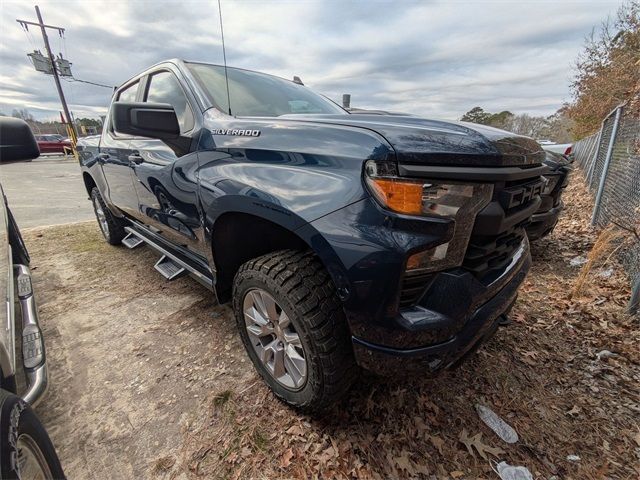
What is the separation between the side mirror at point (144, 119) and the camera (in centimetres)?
181

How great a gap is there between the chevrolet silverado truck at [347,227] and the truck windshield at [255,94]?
0.03 m

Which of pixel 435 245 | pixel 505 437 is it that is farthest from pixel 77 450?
pixel 505 437

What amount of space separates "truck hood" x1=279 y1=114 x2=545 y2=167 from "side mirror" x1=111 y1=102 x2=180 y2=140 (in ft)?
3.42

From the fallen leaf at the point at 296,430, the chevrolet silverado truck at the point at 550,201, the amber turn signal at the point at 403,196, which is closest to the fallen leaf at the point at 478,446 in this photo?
the fallen leaf at the point at 296,430

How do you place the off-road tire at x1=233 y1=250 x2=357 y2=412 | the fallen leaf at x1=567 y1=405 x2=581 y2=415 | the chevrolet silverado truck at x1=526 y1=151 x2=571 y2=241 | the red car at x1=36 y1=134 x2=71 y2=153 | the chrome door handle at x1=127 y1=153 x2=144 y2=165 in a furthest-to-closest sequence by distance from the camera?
the red car at x1=36 y1=134 x2=71 y2=153 < the chevrolet silverado truck at x1=526 y1=151 x2=571 y2=241 < the chrome door handle at x1=127 y1=153 x2=144 y2=165 < the fallen leaf at x1=567 y1=405 x2=581 y2=415 < the off-road tire at x1=233 y1=250 x2=357 y2=412

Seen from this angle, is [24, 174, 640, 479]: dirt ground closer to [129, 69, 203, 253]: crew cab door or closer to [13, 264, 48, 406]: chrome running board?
[13, 264, 48, 406]: chrome running board

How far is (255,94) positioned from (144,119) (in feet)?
2.69

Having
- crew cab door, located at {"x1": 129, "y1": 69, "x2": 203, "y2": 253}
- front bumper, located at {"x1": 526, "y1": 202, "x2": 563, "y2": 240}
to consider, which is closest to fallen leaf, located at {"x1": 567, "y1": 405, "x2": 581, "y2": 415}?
front bumper, located at {"x1": 526, "y1": 202, "x2": 563, "y2": 240}

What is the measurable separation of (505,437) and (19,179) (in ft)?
56.3

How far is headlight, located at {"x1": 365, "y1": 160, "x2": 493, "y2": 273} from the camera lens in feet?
3.85

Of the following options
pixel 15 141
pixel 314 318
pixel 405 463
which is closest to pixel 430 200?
pixel 314 318

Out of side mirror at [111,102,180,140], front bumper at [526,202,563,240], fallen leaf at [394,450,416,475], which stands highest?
side mirror at [111,102,180,140]

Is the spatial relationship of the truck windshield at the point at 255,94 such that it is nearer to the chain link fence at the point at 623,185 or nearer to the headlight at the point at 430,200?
the headlight at the point at 430,200

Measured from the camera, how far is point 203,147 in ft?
6.24
